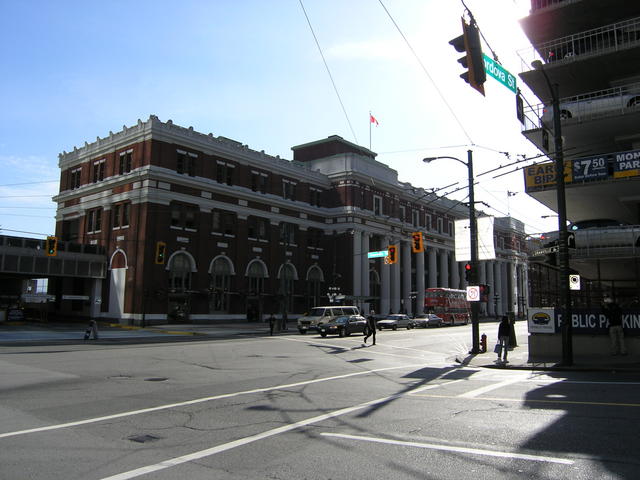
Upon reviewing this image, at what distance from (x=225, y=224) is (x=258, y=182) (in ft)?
20.9

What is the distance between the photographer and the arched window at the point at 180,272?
45062 millimetres

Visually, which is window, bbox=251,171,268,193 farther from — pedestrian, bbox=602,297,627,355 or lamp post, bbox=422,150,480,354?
pedestrian, bbox=602,297,627,355

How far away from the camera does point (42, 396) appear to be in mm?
10617

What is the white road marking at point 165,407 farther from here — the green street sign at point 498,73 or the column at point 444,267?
the column at point 444,267

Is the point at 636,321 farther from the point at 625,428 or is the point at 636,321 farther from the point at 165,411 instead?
the point at 165,411

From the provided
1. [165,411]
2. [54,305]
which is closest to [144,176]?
[54,305]

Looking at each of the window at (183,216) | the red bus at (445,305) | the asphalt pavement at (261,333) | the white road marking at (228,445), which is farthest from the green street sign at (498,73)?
the red bus at (445,305)

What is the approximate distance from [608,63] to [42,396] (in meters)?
30.2

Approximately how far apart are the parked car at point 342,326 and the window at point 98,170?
30.3 m

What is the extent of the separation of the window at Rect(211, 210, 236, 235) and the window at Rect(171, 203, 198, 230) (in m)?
2.16

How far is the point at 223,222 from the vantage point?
4991 centimetres

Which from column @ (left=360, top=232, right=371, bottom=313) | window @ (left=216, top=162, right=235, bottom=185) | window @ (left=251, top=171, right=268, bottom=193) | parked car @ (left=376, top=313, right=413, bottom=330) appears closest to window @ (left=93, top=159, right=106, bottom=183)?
window @ (left=216, top=162, right=235, bottom=185)

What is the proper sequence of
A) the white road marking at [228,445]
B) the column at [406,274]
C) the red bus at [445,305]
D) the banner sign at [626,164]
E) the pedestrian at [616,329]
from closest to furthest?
the white road marking at [228,445], the pedestrian at [616,329], the banner sign at [626,164], the red bus at [445,305], the column at [406,274]

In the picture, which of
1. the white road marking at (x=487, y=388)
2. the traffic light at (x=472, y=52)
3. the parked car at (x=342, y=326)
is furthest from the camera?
the parked car at (x=342, y=326)
